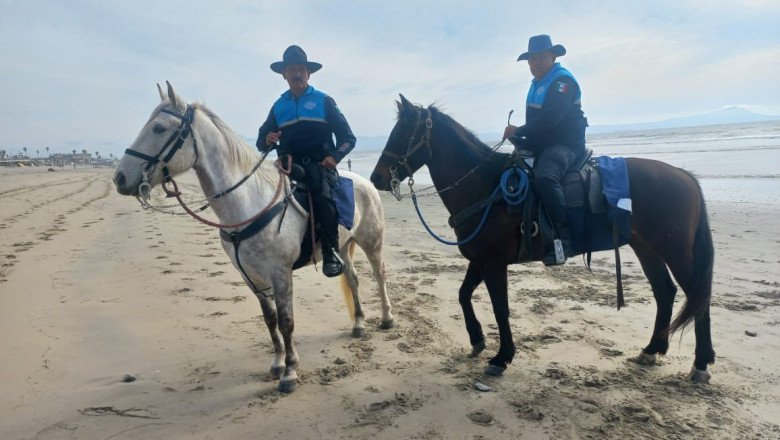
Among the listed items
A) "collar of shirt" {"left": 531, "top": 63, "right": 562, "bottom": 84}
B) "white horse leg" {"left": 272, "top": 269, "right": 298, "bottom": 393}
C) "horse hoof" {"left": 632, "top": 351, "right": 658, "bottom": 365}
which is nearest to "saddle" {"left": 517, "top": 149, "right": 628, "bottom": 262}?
"collar of shirt" {"left": 531, "top": 63, "right": 562, "bottom": 84}

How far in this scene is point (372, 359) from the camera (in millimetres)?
4223

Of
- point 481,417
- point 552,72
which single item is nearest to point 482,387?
point 481,417

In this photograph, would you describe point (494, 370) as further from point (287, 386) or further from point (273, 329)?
point (273, 329)

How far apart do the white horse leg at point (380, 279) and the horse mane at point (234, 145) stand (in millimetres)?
1832

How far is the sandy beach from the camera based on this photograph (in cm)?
310

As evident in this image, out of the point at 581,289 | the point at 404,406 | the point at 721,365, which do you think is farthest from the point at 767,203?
the point at 404,406

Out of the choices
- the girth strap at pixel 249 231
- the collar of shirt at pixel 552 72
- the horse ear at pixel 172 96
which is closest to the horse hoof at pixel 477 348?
the girth strap at pixel 249 231

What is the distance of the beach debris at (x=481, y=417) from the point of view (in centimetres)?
311

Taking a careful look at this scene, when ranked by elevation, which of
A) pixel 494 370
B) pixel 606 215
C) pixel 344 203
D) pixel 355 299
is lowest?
pixel 494 370

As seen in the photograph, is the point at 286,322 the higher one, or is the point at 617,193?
the point at 617,193

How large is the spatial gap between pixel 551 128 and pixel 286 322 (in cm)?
301

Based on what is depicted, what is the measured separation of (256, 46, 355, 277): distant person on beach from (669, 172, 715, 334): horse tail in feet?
10.3

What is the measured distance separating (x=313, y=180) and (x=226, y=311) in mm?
2590

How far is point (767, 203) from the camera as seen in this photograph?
11445mm
